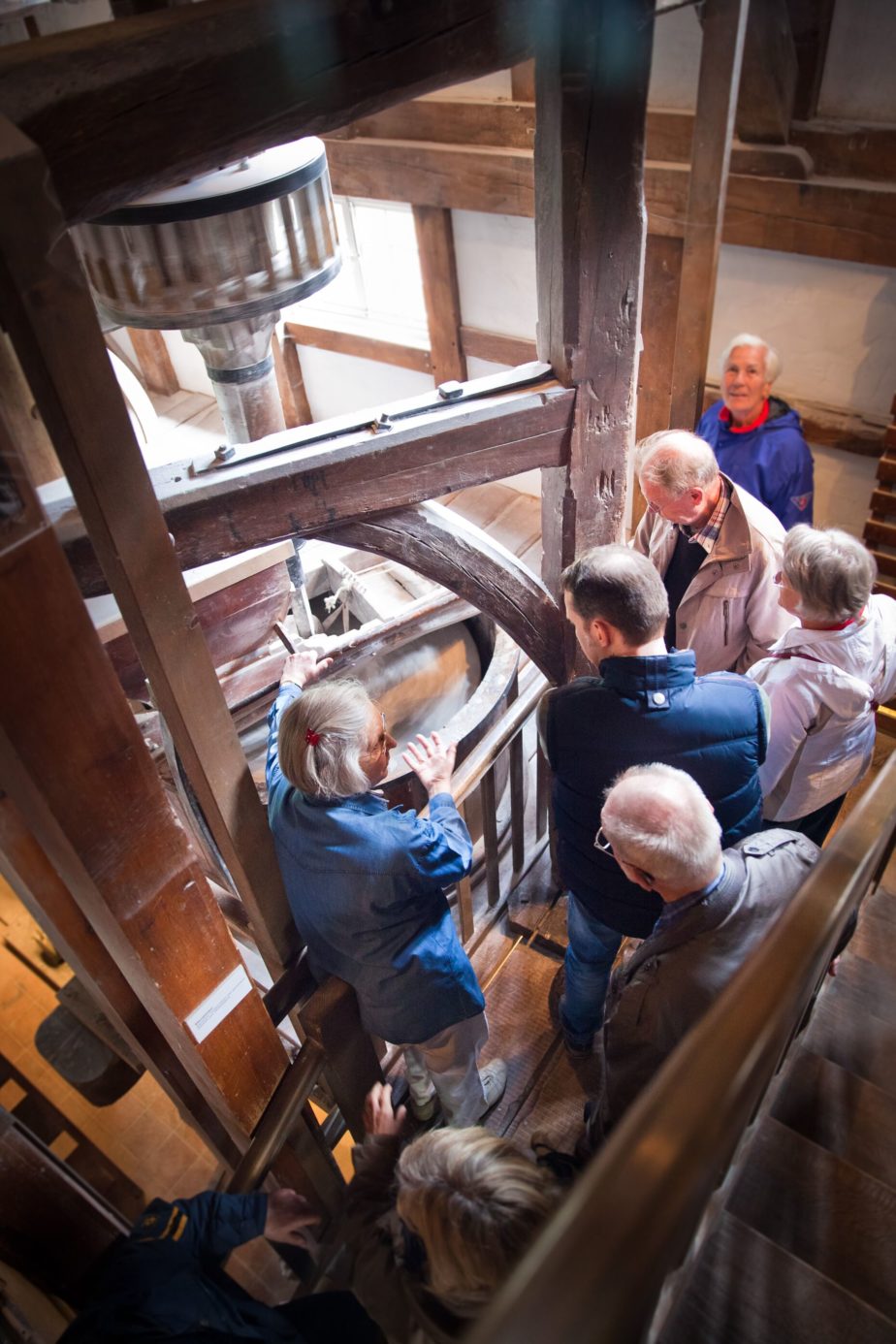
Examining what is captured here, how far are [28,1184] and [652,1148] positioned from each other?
2.09m

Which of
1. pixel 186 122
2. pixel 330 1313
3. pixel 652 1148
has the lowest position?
pixel 330 1313

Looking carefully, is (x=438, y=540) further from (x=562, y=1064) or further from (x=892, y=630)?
(x=562, y=1064)

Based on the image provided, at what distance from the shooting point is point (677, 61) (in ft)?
15.8

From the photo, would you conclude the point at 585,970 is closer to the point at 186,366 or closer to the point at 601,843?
the point at 601,843

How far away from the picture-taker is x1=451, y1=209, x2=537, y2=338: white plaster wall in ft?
19.9

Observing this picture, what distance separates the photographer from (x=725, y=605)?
278 centimetres

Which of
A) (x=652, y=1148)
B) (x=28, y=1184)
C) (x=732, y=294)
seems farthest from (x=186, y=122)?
(x=732, y=294)

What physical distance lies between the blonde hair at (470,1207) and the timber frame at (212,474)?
702 millimetres

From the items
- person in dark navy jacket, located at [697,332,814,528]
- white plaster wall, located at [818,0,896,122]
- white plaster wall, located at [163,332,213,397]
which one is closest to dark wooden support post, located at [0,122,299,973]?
person in dark navy jacket, located at [697,332,814,528]

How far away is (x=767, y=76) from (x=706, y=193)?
2.34 feet

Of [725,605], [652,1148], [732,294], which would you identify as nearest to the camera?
[652,1148]

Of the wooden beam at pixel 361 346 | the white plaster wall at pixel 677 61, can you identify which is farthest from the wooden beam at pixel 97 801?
the wooden beam at pixel 361 346

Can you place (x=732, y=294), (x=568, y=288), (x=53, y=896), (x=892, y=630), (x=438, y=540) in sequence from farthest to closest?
(x=732, y=294), (x=892, y=630), (x=438, y=540), (x=568, y=288), (x=53, y=896)

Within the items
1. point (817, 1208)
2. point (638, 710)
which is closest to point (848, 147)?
point (638, 710)
